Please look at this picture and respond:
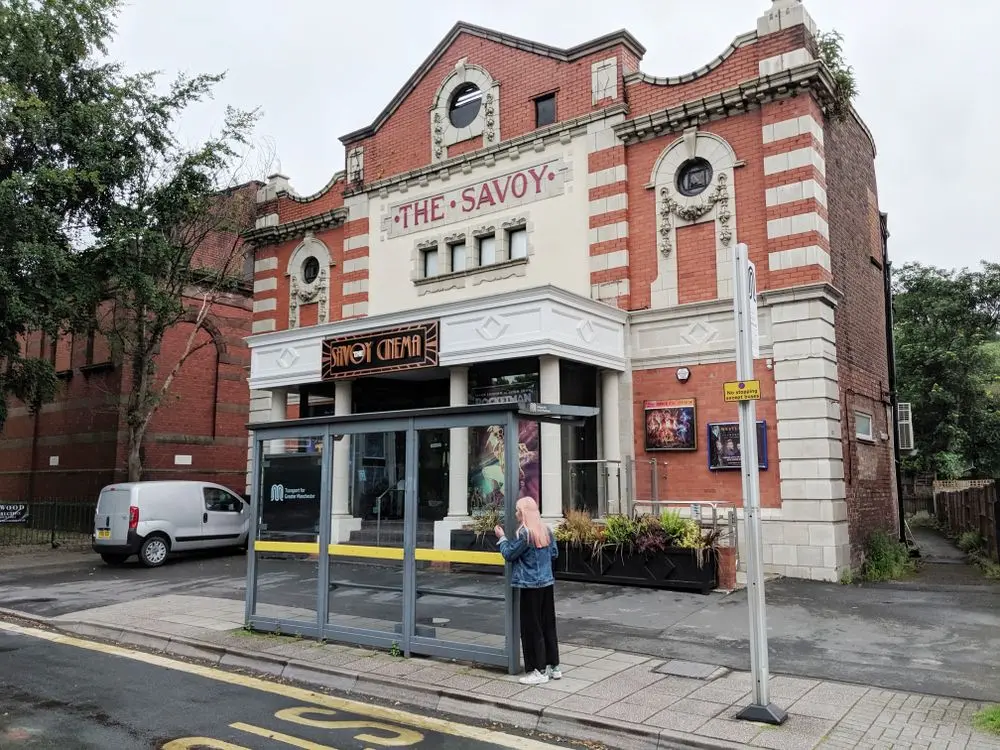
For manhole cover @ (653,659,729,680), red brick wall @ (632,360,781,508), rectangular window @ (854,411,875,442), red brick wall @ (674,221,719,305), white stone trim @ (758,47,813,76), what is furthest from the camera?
rectangular window @ (854,411,875,442)

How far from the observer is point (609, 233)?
16.6 m

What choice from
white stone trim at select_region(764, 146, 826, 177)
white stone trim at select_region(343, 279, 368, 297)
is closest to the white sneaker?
white stone trim at select_region(764, 146, 826, 177)

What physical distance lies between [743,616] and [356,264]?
13872 mm

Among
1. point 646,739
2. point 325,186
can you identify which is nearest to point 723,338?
point 646,739

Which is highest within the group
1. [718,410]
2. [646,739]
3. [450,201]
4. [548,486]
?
Result: [450,201]

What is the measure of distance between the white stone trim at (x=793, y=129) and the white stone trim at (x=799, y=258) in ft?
7.07

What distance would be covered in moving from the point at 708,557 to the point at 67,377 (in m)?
23.5

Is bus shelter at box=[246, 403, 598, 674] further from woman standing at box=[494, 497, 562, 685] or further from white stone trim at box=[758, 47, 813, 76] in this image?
white stone trim at box=[758, 47, 813, 76]

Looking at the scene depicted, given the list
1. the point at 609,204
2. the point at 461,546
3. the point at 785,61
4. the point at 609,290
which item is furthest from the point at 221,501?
the point at 785,61

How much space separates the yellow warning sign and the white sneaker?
3.07 meters

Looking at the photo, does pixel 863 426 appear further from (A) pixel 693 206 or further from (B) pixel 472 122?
(B) pixel 472 122

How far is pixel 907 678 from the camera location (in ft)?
24.0

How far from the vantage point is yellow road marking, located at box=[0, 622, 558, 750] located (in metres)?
5.97

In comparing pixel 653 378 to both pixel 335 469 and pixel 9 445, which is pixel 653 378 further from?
pixel 9 445
